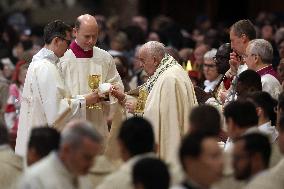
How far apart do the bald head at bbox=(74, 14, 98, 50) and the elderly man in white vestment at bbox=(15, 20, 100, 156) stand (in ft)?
0.43

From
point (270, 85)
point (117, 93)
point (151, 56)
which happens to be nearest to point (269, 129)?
point (270, 85)

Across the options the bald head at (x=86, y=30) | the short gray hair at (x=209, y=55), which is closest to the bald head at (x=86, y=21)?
the bald head at (x=86, y=30)

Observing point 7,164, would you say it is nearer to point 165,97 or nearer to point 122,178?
point 122,178

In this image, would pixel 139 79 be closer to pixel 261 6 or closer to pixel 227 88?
pixel 227 88

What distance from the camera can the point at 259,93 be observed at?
1168 centimetres

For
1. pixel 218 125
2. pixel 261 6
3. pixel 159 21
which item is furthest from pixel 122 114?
pixel 261 6

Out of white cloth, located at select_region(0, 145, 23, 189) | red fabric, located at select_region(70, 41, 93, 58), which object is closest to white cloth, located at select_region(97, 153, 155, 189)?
white cloth, located at select_region(0, 145, 23, 189)

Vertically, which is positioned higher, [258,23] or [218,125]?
[218,125]

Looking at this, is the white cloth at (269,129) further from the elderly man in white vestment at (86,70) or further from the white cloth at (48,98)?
the elderly man in white vestment at (86,70)

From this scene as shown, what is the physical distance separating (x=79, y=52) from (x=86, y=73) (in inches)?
8.6

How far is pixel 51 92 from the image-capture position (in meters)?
13.5

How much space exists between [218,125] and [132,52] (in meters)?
10.2

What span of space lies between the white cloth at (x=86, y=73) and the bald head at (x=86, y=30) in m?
0.23

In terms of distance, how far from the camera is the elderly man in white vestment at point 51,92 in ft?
44.1
